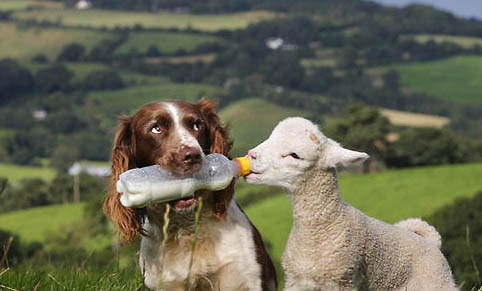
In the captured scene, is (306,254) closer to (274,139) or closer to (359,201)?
(274,139)

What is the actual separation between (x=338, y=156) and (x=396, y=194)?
A: 85124 mm

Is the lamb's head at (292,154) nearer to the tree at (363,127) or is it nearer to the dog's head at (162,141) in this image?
the dog's head at (162,141)

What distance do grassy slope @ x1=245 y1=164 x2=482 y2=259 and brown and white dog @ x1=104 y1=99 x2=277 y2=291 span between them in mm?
69884

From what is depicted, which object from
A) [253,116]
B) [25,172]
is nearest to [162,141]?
[25,172]

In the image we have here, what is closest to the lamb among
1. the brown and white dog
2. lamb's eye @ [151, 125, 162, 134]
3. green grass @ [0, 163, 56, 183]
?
the brown and white dog

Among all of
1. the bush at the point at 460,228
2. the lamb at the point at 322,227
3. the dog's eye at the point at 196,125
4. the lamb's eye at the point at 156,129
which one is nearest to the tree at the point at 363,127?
the bush at the point at 460,228

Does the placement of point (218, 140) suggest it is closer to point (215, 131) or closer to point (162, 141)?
point (215, 131)

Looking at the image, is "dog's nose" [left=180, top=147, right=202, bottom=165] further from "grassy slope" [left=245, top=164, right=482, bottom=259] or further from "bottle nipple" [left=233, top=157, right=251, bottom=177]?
"grassy slope" [left=245, top=164, right=482, bottom=259]

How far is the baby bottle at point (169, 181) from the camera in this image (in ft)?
18.0

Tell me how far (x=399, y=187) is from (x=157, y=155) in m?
86.8

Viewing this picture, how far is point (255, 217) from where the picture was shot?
83.9m

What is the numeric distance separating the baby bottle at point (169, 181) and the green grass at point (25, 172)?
A: 117162 mm

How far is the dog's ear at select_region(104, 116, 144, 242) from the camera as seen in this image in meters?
6.30

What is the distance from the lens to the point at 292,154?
17.9 ft
